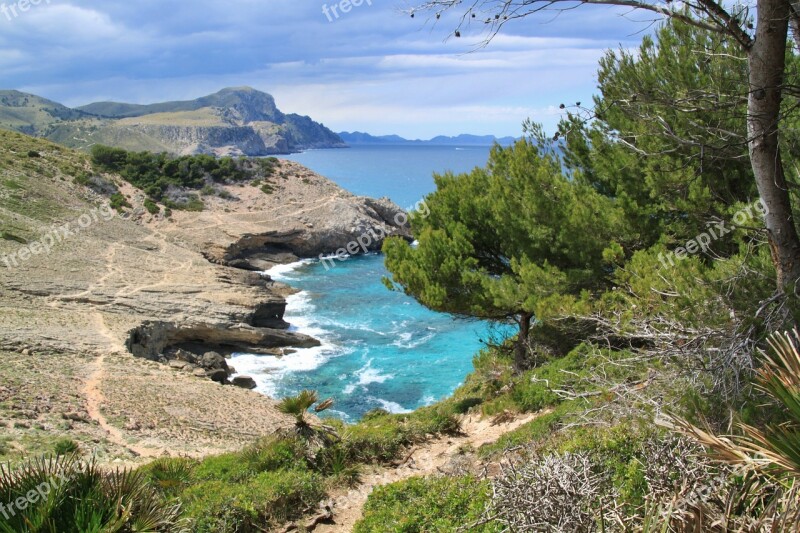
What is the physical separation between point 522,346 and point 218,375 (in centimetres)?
1417

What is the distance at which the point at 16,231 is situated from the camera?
33281 millimetres

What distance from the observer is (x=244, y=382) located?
80.4 feet

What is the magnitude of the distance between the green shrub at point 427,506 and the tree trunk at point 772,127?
12.1 feet

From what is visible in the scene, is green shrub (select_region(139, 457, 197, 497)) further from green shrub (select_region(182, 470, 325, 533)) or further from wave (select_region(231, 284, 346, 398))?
wave (select_region(231, 284, 346, 398))

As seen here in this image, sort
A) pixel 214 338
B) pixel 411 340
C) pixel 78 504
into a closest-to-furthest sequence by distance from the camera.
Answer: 1. pixel 78 504
2. pixel 214 338
3. pixel 411 340

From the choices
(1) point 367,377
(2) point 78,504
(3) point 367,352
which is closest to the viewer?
(2) point 78,504

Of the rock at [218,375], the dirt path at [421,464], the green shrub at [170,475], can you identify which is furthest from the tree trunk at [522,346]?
the rock at [218,375]

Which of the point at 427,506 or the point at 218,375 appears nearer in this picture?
the point at 427,506

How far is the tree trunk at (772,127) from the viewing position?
504 centimetres

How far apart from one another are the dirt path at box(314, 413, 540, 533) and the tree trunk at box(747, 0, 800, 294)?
16.2 ft

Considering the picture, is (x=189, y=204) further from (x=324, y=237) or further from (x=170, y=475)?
(x=170, y=475)

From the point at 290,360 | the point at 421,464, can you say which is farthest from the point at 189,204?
the point at 421,464

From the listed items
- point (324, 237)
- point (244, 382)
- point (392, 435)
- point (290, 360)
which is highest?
point (324, 237)

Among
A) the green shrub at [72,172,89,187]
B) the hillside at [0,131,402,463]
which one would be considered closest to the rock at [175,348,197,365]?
the hillside at [0,131,402,463]
